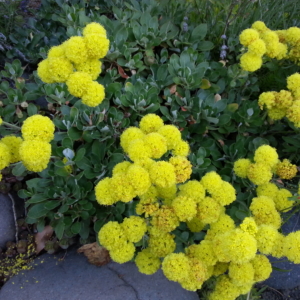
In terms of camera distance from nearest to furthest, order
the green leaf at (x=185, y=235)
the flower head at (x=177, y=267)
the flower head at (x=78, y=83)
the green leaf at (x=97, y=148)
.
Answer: the flower head at (x=177, y=267)
the flower head at (x=78, y=83)
the green leaf at (x=185, y=235)
the green leaf at (x=97, y=148)

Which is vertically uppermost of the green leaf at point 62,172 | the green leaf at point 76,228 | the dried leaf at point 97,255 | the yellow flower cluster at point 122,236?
the yellow flower cluster at point 122,236

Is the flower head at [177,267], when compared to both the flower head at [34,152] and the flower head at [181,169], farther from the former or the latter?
the flower head at [34,152]

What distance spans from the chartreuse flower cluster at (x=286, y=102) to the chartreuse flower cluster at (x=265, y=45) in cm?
25

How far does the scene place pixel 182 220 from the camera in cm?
174

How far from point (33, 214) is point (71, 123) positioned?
69 centimetres

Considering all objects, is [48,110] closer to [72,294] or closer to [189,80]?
[189,80]

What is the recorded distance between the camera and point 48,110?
9.84 ft

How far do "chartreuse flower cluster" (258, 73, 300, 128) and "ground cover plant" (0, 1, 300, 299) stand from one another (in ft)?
0.03

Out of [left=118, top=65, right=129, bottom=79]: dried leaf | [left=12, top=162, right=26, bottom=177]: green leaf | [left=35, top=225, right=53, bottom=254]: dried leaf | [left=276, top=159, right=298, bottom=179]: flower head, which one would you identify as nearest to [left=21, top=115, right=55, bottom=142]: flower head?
[left=12, top=162, right=26, bottom=177]: green leaf

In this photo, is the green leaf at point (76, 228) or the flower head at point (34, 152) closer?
the flower head at point (34, 152)

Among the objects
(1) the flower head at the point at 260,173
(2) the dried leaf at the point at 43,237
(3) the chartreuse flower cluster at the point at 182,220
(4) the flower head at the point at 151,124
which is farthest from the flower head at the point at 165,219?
(2) the dried leaf at the point at 43,237

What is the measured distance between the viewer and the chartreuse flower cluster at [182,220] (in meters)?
1.63

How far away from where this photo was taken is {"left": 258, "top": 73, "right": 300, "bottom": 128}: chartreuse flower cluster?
7.44 ft

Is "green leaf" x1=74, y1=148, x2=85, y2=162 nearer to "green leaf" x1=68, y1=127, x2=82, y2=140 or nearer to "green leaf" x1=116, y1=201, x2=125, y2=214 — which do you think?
"green leaf" x1=68, y1=127, x2=82, y2=140
